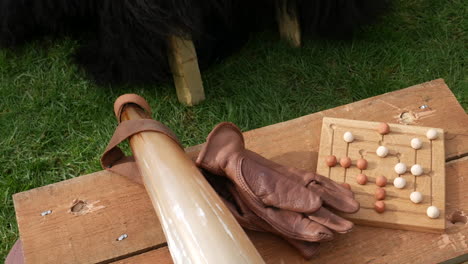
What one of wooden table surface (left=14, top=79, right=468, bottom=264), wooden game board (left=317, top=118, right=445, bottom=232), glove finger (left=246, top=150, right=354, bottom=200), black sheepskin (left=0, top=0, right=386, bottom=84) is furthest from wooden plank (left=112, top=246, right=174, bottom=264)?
black sheepskin (left=0, top=0, right=386, bottom=84)

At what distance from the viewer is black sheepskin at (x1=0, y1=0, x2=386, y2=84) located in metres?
1.83

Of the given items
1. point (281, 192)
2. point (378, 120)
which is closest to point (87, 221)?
point (281, 192)

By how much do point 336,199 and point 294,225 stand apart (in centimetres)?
12

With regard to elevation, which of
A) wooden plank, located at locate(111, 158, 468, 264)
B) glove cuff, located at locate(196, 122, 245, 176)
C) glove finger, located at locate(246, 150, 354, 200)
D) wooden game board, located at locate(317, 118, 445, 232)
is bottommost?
wooden plank, located at locate(111, 158, 468, 264)

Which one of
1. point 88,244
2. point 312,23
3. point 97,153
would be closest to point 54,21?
point 97,153

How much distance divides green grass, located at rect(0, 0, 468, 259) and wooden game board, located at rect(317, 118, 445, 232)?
0.78 meters

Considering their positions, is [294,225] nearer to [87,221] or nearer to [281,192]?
[281,192]

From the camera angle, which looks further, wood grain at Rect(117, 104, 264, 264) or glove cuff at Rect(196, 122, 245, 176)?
glove cuff at Rect(196, 122, 245, 176)

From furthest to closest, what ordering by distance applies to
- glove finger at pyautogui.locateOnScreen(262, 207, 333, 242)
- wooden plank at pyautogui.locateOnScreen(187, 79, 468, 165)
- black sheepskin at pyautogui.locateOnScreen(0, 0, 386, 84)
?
1. black sheepskin at pyautogui.locateOnScreen(0, 0, 386, 84)
2. wooden plank at pyautogui.locateOnScreen(187, 79, 468, 165)
3. glove finger at pyautogui.locateOnScreen(262, 207, 333, 242)

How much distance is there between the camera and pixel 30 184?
80.7 inches

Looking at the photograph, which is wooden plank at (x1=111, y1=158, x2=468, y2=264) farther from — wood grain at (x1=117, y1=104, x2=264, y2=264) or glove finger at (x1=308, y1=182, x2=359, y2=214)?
wood grain at (x1=117, y1=104, x2=264, y2=264)

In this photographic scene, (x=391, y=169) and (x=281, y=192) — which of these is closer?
(x=281, y=192)

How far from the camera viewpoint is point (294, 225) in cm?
121

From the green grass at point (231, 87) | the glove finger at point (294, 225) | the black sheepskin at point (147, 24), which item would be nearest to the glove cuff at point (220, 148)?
the glove finger at point (294, 225)
